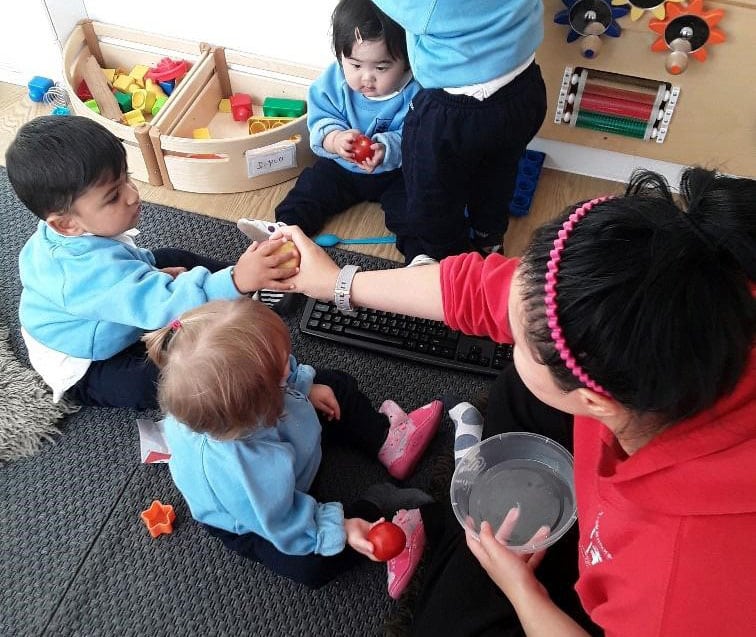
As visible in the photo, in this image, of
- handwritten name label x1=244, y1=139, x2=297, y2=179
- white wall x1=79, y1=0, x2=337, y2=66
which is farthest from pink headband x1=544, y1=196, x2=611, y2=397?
white wall x1=79, y1=0, x2=337, y2=66

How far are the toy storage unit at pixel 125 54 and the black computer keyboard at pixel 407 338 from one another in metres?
0.65

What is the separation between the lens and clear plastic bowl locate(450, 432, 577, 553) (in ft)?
3.42

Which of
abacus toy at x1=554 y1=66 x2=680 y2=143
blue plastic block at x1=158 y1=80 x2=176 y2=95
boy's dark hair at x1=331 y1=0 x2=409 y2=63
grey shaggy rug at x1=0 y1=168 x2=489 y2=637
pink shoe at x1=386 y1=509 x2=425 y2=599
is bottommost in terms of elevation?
grey shaggy rug at x1=0 y1=168 x2=489 y2=637

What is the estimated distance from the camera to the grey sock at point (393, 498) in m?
1.19

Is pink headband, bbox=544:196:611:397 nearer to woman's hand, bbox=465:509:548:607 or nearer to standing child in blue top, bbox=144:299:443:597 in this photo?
woman's hand, bbox=465:509:548:607

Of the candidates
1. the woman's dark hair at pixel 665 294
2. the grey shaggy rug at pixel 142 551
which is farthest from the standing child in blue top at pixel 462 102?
the woman's dark hair at pixel 665 294

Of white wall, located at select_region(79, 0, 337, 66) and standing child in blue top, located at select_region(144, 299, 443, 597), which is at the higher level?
white wall, located at select_region(79, 0, 337, 66)

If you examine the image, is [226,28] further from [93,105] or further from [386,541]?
[386,541]

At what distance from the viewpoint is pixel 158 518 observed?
1207mm

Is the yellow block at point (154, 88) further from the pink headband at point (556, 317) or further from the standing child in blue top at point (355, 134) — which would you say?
the pink headband at point (556, 317)

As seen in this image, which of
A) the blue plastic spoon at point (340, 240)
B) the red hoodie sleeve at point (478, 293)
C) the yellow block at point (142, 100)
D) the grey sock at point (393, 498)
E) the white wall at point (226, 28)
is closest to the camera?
the red hoodie sleeve at point (478, 293)

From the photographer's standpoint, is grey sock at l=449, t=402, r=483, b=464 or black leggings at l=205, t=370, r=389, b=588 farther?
grey sock at l=449, t=402, r=483, b=464

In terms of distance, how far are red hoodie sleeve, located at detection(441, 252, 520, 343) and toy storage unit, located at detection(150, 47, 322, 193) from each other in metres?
0.83

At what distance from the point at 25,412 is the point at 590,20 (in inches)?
52.7
